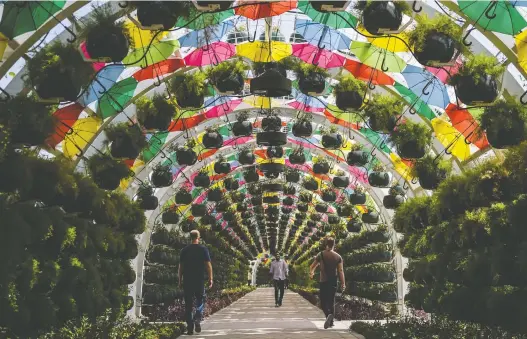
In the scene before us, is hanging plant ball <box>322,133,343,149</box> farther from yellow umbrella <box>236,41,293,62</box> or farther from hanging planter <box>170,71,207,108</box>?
hanging planter <box>170,71,207,108</box>

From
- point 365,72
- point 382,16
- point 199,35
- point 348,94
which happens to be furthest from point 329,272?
point 382,16

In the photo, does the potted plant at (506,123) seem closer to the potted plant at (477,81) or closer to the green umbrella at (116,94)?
the potted plant at (477,81)

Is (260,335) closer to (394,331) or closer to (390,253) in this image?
(394,331)

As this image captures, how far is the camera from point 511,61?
955cm

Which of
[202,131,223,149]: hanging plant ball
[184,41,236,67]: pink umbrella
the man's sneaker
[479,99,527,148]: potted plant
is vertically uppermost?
[184,41,236,67]: pink umbrella

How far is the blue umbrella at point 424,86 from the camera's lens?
12328 mm

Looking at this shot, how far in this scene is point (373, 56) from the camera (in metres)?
11.7

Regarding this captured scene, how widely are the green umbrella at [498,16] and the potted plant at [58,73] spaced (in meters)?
4.35

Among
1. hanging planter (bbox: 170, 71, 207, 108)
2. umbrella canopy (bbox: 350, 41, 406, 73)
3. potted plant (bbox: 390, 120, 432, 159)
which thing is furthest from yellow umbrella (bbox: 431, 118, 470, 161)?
hanging planter (bbox: 170, 71, 207, 108)

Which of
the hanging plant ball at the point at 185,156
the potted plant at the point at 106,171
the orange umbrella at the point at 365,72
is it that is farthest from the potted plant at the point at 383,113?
the potted plant at the point at 106,171

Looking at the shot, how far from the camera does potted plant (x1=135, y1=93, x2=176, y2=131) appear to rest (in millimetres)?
9758

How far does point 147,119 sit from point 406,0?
14.2ft

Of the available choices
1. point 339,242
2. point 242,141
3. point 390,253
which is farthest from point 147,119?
point 339,242

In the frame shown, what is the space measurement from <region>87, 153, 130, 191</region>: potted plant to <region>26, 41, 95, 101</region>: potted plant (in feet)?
9.85
